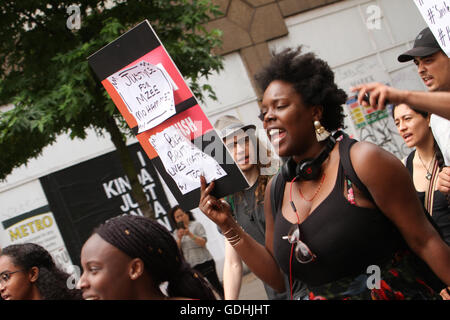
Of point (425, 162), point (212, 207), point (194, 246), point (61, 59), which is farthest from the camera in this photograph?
point (194, 246)

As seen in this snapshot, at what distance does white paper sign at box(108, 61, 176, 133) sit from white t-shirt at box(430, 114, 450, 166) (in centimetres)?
151

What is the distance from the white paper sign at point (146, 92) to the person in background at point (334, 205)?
0.45 meters

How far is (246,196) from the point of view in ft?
10.9

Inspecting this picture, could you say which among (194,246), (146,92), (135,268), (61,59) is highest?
(61,59)

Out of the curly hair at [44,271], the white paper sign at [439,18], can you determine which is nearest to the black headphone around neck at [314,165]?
the white paper sign at [439,18]

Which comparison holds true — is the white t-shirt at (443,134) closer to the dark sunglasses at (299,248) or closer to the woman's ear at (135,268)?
the dark sunglasses at (299,248)

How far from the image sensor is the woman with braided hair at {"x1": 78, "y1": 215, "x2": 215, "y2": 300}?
187 cm

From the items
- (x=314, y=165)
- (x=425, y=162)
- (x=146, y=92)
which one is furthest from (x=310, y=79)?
(x=425, y=162)

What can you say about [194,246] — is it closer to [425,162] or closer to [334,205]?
[425,162]

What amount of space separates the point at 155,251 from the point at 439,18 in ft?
5.44

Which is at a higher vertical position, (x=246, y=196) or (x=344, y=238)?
(x=246, y=196)

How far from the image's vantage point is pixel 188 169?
2.49 m

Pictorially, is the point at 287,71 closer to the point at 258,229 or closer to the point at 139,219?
the point at 139,219

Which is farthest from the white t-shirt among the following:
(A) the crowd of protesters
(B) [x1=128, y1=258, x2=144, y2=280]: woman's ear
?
(B) [x1=128, y1=258, x2=144, y2=280]: woman's ear
